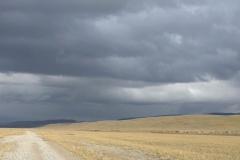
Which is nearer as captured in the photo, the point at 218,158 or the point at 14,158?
the point at 14,158

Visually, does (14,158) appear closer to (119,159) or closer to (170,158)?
(119,159)

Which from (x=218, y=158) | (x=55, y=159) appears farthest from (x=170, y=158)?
(x=55, y=159)

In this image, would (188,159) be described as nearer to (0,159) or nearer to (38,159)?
(38,159)

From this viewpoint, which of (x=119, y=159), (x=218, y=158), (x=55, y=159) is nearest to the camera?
(x=55, y=159)

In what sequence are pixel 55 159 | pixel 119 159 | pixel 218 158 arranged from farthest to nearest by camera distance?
1. pixel 218 158
2. pixel 119 159
3. pixel 55 159

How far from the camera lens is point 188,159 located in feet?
126

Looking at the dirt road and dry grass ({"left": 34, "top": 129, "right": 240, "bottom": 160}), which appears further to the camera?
dry grass ({"left": 34, "top": 129, "right": 240, "bottom": 160})

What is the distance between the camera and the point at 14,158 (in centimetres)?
3566

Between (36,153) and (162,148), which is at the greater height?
(36,153)

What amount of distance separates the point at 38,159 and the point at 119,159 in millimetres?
7786

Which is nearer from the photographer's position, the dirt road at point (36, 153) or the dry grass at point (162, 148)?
the dirt road at point (36, 153)

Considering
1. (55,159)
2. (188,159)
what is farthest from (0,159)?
(188,159)

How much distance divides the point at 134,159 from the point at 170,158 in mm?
3641

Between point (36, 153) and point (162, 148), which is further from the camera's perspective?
point (162, 148)
